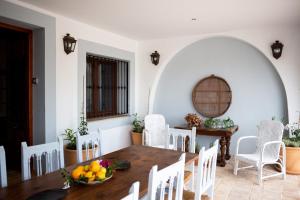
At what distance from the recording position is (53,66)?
12.8ft

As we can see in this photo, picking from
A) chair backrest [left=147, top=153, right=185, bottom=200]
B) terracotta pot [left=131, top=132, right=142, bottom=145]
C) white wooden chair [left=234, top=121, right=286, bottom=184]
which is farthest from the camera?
terracotta pot [left=131, top=132, right=142, bottom=145]

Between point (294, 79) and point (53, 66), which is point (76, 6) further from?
point (294, 79)

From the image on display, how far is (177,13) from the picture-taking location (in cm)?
391

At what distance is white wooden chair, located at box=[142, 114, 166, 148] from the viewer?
483 centimetres

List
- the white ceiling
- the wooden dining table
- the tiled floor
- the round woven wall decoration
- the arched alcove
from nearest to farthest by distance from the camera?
1. the wooden dining table
2. the tiled floor
3. the white ceiling
4. the arched alcove
5. the round woven wall decoration

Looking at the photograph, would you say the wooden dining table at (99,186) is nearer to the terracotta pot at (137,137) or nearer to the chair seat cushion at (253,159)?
the chair seat cushion at (253,159)

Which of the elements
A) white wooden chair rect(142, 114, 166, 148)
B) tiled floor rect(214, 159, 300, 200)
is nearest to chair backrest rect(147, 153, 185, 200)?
tiled floor rect(214, 159, 300, 200)

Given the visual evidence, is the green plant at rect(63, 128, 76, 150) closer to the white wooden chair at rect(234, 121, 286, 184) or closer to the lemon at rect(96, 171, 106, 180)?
the lemon at rect(96, 171, 106, 180)

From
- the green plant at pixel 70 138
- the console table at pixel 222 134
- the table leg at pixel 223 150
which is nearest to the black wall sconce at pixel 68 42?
the green plant at pixel 70 138

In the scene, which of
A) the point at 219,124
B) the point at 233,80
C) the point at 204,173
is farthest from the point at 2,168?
the point at 233,80

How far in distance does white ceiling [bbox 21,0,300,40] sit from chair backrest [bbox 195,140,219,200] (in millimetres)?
2156

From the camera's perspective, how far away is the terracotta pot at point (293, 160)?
4.09 metres

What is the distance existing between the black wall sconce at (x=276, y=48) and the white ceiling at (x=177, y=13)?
0.34 metres

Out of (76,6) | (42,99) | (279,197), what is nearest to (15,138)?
(42,99)
